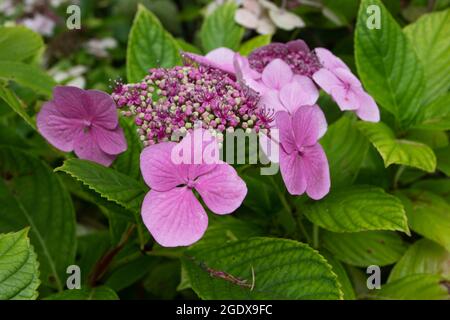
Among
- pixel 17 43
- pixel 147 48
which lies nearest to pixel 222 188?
pixel 147 48

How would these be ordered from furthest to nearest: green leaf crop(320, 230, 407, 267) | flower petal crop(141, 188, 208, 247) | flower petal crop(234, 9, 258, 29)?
flower petal crop(234, 9, 258, 29), green leaf crop(320, 230, 407, 267), flower petal crop(141, 188, 208, 247)

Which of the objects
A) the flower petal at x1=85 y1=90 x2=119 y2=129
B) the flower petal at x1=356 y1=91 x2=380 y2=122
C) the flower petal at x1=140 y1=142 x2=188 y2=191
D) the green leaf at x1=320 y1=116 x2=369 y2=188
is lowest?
the green leaf at x1=320 y1=116 x2=369 y2=188

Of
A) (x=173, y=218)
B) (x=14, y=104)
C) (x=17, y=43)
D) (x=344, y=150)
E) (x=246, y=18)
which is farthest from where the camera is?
(x=246, y=18)

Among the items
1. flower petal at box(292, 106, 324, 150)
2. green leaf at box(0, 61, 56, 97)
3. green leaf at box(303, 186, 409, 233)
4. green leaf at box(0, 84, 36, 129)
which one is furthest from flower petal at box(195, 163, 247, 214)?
green leaf at box(0, 61, 56, 97)

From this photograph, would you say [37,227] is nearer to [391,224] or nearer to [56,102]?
[56,102]

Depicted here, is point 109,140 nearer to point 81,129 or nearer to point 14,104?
point 81,129

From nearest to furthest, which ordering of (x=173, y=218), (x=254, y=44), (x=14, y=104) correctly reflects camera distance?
(x=173, y=218) → (x=14, y=104) → (x=254, y=44)

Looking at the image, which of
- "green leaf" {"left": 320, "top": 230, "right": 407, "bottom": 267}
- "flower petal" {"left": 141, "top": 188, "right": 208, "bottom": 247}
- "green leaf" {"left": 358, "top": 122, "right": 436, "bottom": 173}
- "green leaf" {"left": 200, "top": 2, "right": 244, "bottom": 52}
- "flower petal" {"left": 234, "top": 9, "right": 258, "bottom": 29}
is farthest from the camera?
"flower petal" {"left": 234, "top": 9, "right": 258, "bottom": 29}

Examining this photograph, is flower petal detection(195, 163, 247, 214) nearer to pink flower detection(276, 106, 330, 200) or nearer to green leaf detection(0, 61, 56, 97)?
pink flower detection(276, 106, 330, 200)

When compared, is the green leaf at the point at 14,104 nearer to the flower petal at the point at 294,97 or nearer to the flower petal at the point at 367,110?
the flower petal at the point at 294,97
